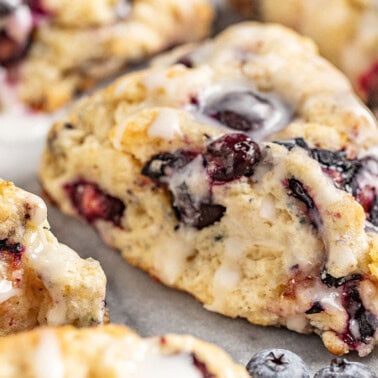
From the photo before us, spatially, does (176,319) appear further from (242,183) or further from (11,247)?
(11,247)

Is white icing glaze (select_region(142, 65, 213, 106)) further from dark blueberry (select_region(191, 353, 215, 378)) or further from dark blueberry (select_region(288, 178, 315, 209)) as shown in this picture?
dark blueberry (select_region(191, 353, 215, 378))

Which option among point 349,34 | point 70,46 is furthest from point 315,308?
point 70,46

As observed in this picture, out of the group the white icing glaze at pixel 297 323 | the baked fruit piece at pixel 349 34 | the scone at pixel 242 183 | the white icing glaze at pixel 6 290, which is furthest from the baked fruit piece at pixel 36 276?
the baked fruit piece at pixel 349 34

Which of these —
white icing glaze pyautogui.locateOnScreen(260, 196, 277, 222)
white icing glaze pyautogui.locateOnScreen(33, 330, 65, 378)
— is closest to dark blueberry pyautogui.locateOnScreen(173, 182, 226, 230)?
white icing glaze pyautogui.locateOnScreen(260, 196, 277, 222)

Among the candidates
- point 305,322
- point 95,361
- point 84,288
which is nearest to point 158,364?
point 95,361

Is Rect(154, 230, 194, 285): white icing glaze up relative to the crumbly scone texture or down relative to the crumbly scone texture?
down

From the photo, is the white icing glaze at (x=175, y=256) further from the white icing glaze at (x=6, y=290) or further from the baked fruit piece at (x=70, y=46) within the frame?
the baked fruit piece at (x=70, y=46)

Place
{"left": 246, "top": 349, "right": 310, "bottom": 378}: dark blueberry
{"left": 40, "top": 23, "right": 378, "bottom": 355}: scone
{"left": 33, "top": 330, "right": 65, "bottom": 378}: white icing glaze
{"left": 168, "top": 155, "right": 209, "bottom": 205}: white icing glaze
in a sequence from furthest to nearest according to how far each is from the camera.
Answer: {"left": 168, "top": 155, "right": 209, "bottom": 205}: white icing glaze, {"left": 40, "top": 23, "right": 378, "bottom": 355}: scone, {"left": 246, "top": 349, "right": 310, "bottom": 378}: dark blueberry, {"left": 33, "top": 330, "right": 65, "bottom": 378}: white icing glaze
